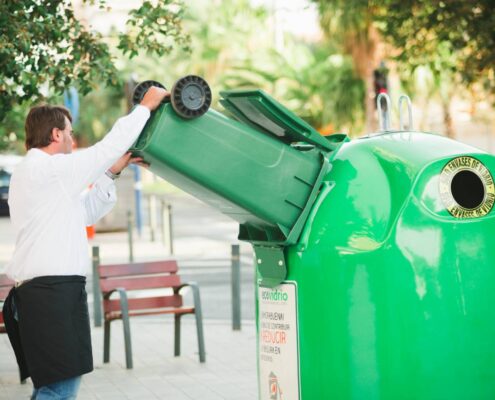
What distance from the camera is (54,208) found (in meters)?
4.69

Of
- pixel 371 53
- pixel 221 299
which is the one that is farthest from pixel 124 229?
pixel 221 299

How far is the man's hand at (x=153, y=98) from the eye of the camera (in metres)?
4.60

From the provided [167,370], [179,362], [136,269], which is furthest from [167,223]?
[167,370]

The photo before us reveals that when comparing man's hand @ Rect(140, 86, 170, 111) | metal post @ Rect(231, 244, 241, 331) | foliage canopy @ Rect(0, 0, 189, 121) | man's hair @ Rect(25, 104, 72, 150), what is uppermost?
foliage canopy @ Rect(0, 0, 189, 121)

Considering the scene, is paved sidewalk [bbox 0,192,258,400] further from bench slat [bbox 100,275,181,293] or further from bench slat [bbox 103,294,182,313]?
bench slat [bbox 100,275,181,293]

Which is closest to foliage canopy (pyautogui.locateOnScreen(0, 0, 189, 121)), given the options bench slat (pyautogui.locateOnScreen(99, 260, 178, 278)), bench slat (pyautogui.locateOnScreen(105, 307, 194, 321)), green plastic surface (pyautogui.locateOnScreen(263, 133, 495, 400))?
bench slat (pyautogui.locateOnScreen(99, 260, 178, 278))

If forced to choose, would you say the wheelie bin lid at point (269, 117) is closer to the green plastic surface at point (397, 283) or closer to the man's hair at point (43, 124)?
the green plastic surface at point (397, 283)

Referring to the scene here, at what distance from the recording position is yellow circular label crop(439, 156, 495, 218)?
15.6 ft

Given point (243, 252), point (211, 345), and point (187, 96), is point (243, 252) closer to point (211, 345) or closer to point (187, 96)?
point (211, 345)

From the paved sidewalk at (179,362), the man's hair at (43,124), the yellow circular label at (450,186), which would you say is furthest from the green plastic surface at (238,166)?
the paved sidewalk at (179,362)

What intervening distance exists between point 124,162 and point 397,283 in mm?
1325

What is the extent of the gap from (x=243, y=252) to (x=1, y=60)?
12.4 meters

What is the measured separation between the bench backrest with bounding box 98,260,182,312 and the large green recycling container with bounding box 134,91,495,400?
420 cm

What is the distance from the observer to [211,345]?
383 inches
